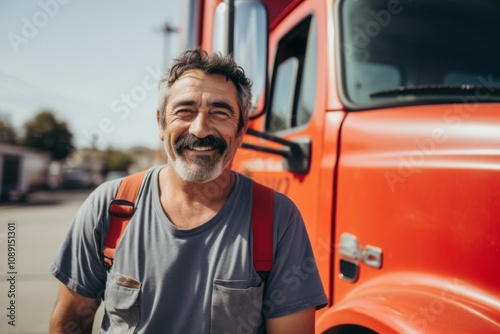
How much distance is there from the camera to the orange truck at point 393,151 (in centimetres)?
113

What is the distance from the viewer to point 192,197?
146 centimetres

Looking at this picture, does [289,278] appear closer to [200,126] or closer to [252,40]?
[200,126]

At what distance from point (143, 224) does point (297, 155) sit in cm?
77

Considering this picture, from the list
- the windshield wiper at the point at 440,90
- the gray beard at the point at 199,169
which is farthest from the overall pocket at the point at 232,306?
the windshield wiper at the point at 440,90

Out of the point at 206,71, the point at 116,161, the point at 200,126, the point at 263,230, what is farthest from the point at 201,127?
the point at 116,161

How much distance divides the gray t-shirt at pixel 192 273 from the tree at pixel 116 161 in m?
43.1

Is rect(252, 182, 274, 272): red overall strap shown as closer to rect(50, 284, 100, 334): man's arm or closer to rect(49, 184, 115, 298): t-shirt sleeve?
rect(49, 184, 115, 298): t-shirt sleeve

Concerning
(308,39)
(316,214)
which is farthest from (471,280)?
(308,39)

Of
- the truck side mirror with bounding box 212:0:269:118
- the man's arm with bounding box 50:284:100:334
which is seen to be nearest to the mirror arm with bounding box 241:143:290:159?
the truck side mirror with bounding box 212:0:269:118

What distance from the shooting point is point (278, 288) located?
1.32 meters

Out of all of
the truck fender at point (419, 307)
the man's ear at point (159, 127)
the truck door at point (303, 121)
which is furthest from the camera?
the truck door at point (303, 121)

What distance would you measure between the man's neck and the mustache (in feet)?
0.42

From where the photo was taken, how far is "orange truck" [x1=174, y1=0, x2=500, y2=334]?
3.70ft

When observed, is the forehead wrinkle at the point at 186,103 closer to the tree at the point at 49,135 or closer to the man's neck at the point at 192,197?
the man's neck at the point at 192,197
